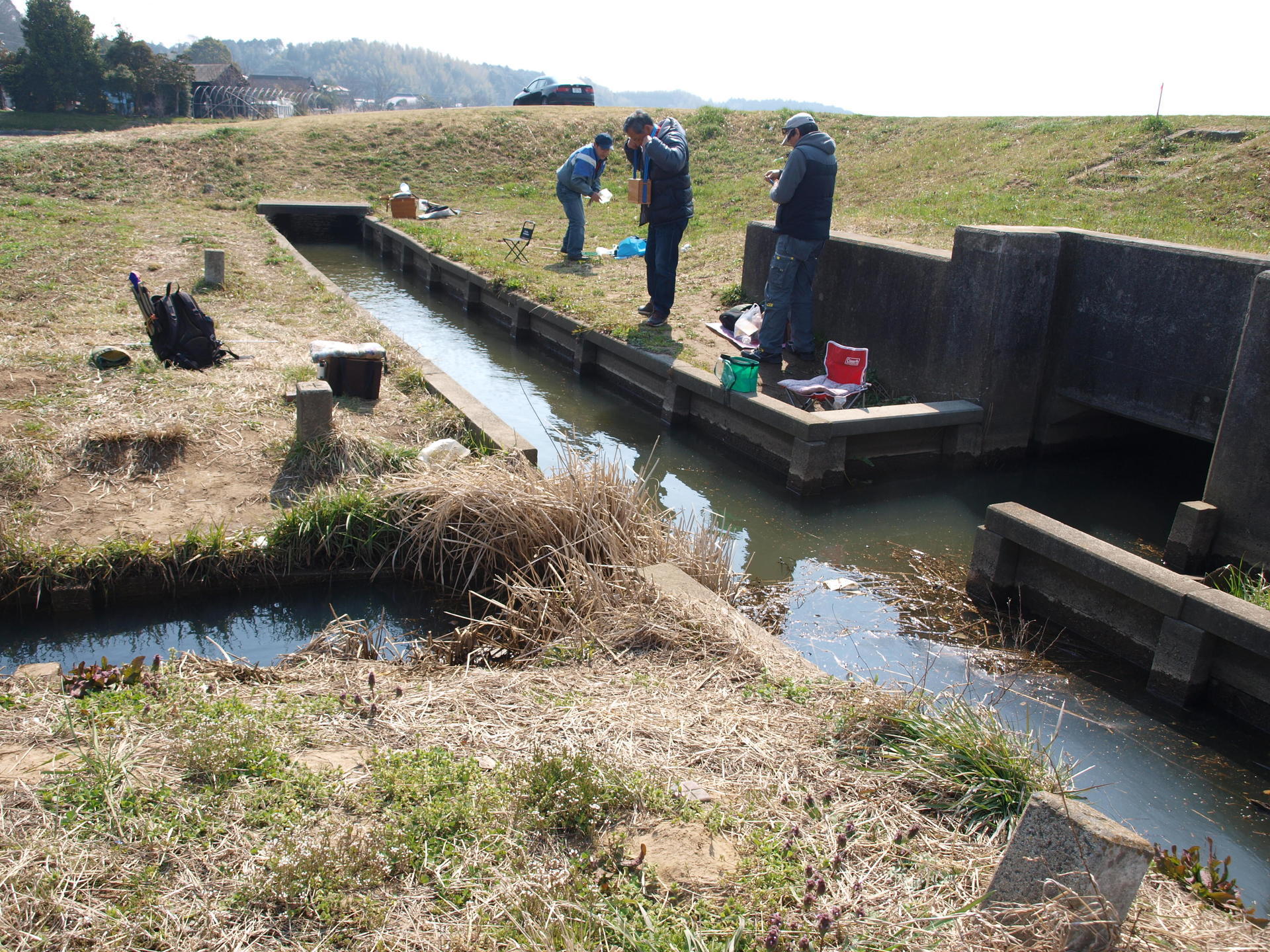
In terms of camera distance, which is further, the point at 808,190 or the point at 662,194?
the point at 662,194

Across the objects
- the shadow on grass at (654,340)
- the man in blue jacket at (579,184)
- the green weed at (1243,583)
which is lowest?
the green weed at (1243,583)

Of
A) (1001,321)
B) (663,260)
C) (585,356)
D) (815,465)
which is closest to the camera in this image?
(815,465)

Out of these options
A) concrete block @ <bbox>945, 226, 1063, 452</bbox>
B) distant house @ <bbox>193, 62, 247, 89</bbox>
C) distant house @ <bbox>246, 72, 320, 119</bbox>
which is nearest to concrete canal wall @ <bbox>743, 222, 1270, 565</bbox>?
concrete block @ <bbox>945, 226, 1063, 452</bbox>

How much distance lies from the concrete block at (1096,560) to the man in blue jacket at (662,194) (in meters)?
5.54

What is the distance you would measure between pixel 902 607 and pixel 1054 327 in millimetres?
4015

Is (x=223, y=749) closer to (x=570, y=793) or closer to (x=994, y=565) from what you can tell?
(x=570, y=793)

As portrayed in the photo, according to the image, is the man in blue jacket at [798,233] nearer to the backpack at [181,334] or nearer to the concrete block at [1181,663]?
the backpack at [181,334]

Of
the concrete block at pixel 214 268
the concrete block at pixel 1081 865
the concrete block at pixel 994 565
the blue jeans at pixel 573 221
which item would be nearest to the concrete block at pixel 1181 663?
the concrete block at pixel 994 565

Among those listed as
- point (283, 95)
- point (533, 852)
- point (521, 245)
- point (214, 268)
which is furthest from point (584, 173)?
point (283, 95)

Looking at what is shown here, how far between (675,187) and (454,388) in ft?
12.9

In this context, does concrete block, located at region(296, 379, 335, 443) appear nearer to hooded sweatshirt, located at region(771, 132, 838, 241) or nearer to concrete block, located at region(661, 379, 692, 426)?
concrete block, located at region(661, 379, 692, 426)

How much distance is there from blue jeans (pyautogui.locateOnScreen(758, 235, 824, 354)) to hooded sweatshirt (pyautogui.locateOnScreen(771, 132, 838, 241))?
0.39 feet

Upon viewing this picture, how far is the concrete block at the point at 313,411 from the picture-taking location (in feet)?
21.5

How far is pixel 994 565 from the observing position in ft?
21.1
